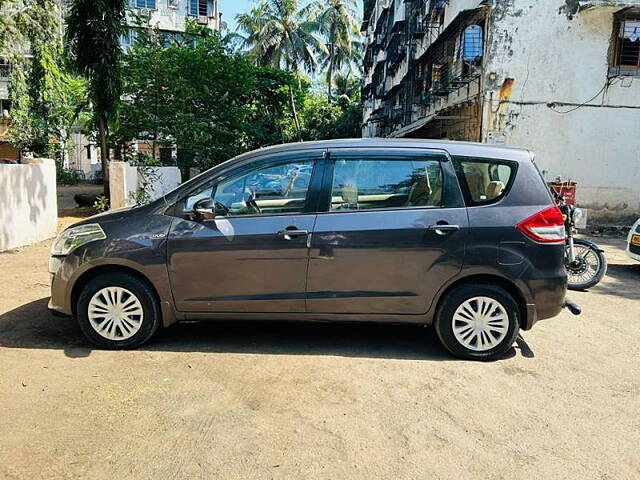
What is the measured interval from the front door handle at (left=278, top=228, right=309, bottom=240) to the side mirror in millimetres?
588

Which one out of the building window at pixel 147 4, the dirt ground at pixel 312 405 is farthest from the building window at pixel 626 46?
the building window at pixel 147 4

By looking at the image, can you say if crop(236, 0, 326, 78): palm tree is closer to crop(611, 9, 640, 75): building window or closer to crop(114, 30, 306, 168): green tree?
crop(114, 30, 306, 168): green tree

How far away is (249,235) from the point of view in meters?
4.29

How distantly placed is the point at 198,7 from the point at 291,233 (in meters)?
38.3

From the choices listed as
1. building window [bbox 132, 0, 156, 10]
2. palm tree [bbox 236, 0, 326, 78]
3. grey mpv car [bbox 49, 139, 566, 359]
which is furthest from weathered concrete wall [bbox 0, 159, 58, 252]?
building window [bbox 132, 0, 156, 10]

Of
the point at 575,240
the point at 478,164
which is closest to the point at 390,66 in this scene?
the point at 575,240

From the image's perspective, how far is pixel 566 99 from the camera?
13594mm

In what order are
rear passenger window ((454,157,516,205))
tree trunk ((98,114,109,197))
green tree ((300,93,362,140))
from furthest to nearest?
green tree ((300,93,362,140)) → tree trunk ((98,114,109,197)) → rear passenger window ((454,157,516,205))

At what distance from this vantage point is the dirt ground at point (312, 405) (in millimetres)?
2889

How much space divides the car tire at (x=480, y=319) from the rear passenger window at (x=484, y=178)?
734 millimetres

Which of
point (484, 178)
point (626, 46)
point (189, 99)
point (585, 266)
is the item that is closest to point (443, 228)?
point (484, 178)

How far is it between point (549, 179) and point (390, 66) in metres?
17.0

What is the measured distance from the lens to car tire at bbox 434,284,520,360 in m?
4.30

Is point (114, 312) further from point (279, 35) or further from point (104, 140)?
point (279, 35)
